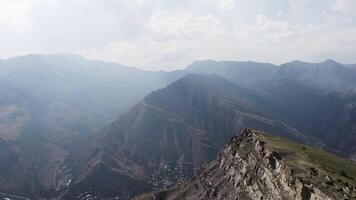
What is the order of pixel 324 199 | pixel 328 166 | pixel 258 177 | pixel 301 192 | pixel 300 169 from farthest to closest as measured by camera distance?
pixel 258 177 → pixel 328 166 → pixel 300 169 → pixel 301 192 → pixel 324 199

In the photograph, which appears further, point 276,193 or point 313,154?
point 313,154

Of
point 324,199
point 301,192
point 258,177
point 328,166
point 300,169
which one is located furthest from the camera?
point 258,177

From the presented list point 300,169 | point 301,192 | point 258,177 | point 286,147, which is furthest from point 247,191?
point 301,192

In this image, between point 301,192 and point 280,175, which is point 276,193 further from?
point 301,192

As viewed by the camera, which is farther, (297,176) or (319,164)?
(319,164)

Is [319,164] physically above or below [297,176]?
above

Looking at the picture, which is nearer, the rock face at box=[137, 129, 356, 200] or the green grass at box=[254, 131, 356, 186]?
the rock face at box=[137, 129, 356, 200]

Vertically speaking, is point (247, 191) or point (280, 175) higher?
point (280, 175)

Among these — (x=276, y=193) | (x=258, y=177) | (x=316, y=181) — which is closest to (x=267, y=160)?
(x=258, y=177)

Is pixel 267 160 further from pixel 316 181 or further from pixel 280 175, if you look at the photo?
pixel 316 181

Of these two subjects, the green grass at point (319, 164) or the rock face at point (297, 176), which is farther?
the green grass at point (319, 164)
